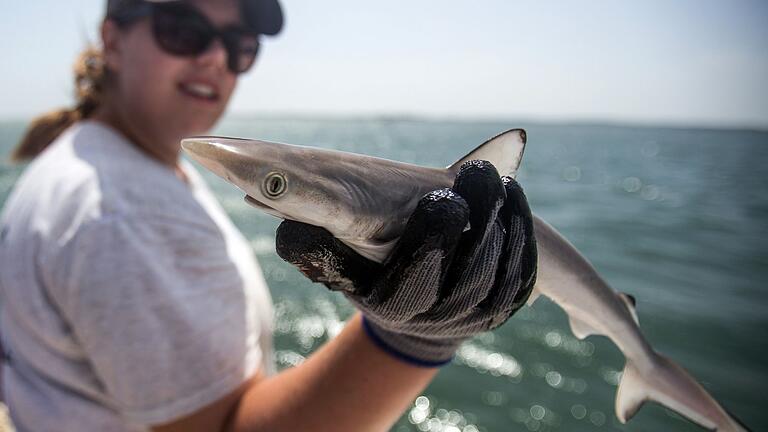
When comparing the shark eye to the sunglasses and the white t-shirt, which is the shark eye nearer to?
the white t-shirt

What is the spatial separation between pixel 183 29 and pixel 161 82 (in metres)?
0.33

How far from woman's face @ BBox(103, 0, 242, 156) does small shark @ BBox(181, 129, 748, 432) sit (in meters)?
1.60

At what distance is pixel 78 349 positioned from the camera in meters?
1.99

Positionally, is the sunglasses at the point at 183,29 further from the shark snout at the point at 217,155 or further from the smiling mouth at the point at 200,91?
the shark snout at the point at 217,155

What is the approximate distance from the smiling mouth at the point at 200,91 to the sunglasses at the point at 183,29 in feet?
0.58

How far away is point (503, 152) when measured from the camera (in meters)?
1.84

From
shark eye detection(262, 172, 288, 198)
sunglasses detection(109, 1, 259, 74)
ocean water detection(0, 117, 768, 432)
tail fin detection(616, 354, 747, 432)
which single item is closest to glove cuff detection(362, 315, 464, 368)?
shark eye detection(262, 172, 288, 198)

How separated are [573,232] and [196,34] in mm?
15616

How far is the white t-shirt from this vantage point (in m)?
1.78

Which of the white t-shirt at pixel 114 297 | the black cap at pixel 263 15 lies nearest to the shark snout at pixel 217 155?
the white t-shirt at pixel 114 297

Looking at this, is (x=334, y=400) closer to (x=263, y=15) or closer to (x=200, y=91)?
(x=200, y=91)

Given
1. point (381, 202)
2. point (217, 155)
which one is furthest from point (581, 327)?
point (217, 155)

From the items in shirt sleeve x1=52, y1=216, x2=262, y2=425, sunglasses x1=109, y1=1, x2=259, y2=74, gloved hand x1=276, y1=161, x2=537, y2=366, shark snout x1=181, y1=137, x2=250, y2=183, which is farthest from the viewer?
sunglasses x1=109, y1=1, x2=259, y2=74

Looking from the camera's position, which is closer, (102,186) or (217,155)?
(217,155)
